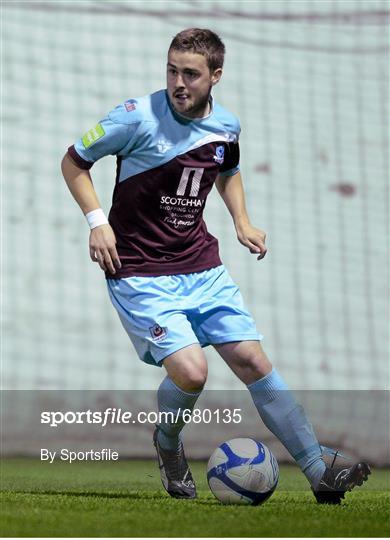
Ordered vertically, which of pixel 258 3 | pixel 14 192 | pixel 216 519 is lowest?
pixel 216 519

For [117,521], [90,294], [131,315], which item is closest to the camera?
[117,521]

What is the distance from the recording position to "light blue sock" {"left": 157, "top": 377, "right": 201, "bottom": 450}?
19.7 ft

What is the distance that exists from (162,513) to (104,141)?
1.60 meters

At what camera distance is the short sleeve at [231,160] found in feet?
20.8

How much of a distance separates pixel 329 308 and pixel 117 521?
4.65m

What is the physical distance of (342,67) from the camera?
386 inches

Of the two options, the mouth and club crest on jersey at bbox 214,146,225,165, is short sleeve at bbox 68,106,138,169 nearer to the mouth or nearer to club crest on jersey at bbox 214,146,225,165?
the mouth

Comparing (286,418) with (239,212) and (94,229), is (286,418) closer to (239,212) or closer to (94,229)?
(239,212)

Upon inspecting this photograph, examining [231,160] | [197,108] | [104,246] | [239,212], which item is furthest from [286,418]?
[197,108]

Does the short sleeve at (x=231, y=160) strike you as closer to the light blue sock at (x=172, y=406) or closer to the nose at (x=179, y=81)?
the nose at (x=179, y=81)

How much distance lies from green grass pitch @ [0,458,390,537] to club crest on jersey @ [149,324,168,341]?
66 cm

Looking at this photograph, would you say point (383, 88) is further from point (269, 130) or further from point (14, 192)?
point (14, 192)

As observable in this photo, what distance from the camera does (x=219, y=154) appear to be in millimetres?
6238

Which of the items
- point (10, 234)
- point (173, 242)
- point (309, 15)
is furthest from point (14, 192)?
point (173, 242)
